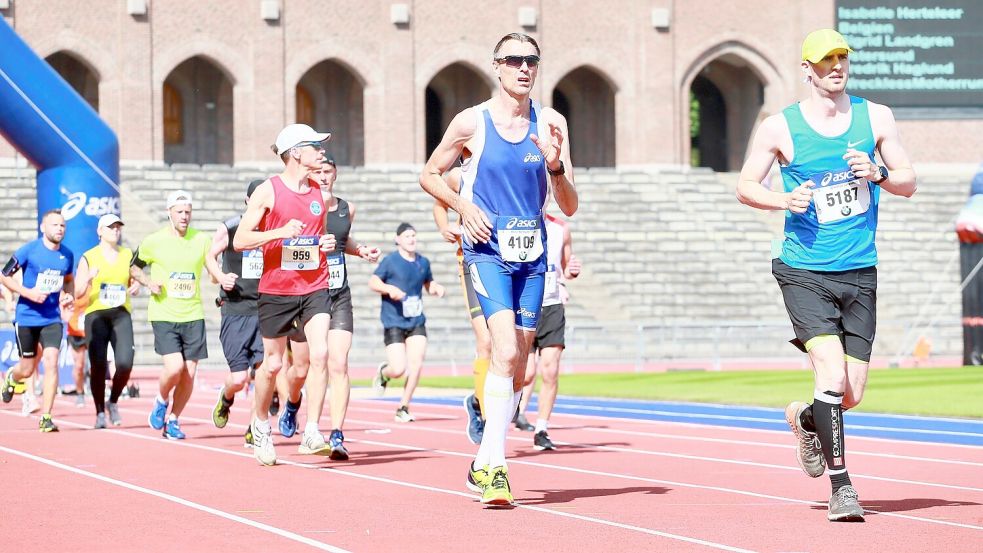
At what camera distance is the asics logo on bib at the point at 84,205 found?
25.3 metres

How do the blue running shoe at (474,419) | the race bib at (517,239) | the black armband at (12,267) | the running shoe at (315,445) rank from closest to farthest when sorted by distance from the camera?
the race bib at (517,239)
the running shoe at (315,445)
the blue running shoe at (474,419)
the black armband at (12,267)

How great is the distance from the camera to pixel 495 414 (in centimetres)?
926

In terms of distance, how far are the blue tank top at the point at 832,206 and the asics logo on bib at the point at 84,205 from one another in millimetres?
18194

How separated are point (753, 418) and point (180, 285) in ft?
19.7

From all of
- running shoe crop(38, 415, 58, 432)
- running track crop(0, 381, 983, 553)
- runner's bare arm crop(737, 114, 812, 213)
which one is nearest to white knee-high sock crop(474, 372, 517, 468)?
running track crop(0, 381, 983, 553)

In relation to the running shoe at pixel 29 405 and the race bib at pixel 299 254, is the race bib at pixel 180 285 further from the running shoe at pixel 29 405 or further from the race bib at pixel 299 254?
the running shoe at pixel 29 405

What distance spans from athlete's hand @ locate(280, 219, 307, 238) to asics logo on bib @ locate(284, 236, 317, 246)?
0.49 meters

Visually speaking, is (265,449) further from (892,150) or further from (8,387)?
(8,387)

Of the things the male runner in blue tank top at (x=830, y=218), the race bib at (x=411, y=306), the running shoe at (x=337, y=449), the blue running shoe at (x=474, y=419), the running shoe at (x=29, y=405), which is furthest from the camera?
the running shoe at (x=29, y=405)

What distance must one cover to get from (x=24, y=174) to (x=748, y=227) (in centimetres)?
1826

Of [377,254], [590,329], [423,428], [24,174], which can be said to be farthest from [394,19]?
[377,254]

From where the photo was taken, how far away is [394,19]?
47500 mm

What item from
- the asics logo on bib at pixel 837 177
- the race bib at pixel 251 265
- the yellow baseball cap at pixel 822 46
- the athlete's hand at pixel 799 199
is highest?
the yellow baseball cap at pixel 822 46

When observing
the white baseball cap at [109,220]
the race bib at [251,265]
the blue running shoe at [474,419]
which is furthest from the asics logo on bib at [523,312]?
the white baseball cap at [109,220]
